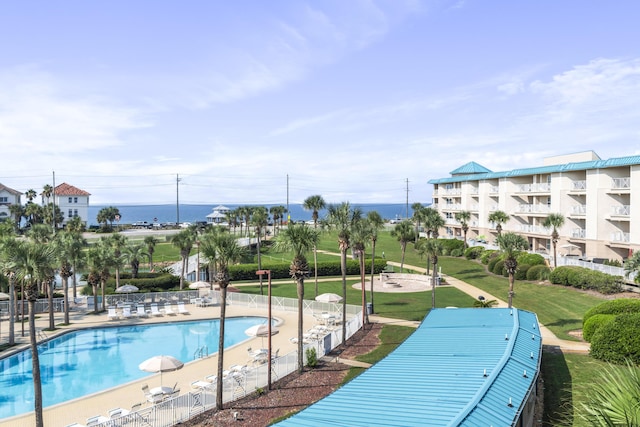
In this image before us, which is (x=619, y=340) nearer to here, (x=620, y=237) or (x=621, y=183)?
(x=620, y=237)

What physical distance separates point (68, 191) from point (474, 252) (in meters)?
101

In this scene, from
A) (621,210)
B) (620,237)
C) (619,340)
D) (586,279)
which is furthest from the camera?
(621,210)

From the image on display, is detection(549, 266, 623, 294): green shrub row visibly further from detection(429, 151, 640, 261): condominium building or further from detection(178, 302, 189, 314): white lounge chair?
detection(178, 302, 189, 314): white lounge chair

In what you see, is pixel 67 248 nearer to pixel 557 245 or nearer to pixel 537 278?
pixel 537 278

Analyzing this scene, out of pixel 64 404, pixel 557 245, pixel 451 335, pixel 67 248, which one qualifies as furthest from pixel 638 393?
pixel 557 245

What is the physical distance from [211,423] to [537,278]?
41.3 m

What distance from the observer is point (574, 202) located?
2237 inches

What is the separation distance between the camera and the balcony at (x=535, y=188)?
2429 inches

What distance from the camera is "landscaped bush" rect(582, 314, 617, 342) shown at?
27964 millimetres

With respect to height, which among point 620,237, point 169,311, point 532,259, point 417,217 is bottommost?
point 169,311

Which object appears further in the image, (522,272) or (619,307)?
(522,272)

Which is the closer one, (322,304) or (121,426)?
(121,426)

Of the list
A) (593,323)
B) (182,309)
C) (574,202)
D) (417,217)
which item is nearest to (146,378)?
(182,309)

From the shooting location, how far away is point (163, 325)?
39.7 metres
